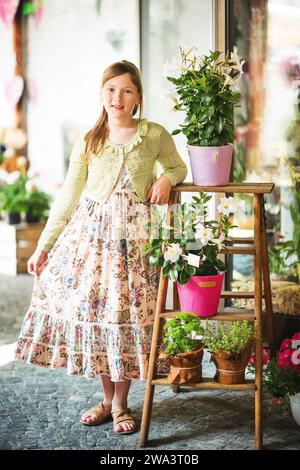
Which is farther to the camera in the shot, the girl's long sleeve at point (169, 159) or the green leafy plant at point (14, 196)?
the green leafy plant at point (14, 196)

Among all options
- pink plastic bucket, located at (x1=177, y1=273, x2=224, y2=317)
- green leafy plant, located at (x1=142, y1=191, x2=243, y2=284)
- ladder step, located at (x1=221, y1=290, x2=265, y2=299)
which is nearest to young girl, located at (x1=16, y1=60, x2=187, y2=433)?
green leafy plant, located at (x1=142, y1=191, x2=243, y2=284)

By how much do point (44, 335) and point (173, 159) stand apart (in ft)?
3.01

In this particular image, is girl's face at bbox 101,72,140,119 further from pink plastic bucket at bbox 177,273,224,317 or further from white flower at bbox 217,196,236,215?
pink plastic bucket at bbox 177,273,224,317

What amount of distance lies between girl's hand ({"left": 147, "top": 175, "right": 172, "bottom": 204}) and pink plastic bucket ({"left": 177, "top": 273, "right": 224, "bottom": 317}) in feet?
1.11

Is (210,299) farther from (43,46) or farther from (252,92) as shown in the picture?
(43,46)

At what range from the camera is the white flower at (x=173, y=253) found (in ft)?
9.74

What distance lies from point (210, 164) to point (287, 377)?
0.96 metres

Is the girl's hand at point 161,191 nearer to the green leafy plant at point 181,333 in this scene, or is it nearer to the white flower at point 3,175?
the green leafy plant at point 181,333

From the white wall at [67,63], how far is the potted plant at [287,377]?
309 centimetres

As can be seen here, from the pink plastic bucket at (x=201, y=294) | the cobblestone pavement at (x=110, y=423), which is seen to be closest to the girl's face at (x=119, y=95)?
the pink plastic bucket at (x=201, y=294)

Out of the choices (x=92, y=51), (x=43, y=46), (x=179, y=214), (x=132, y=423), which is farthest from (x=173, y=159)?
(x=43, y=46)

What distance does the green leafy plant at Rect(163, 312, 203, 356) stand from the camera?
3057mm

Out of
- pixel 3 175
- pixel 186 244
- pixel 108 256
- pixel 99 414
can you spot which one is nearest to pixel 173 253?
pixel 186 244

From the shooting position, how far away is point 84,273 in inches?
126
